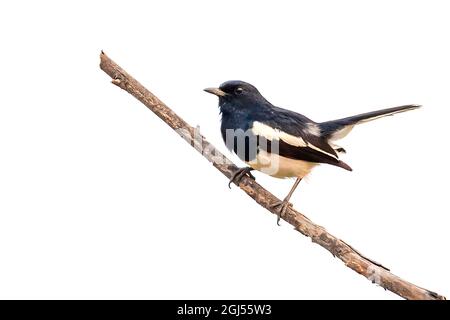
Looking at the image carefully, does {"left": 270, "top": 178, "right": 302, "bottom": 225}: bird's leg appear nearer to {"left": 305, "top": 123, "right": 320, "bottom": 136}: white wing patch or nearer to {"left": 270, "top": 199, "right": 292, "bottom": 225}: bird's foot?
{"left": 270, "top": 199, "right": 292, "bottom": 225}: bird's foot

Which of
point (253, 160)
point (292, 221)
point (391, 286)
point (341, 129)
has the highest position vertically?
point (341, 129)

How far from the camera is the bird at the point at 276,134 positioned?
503 centimetres

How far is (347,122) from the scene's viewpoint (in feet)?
16.9

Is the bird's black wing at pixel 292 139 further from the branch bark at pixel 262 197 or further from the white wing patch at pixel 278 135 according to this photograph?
the branch bark at pixel 262 197

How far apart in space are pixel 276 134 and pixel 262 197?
50 cm

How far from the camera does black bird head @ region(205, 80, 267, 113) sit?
5223mm

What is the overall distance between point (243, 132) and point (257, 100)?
278 mm

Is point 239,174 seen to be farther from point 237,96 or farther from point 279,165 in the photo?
point 237,96

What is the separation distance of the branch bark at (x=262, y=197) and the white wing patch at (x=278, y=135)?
17.3 inches

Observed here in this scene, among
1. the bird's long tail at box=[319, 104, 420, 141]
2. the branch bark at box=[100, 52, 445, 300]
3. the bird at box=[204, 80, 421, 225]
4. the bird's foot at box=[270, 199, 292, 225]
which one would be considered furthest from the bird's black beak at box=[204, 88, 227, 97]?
the bird's foot at box=[270, 199, 292, 225]

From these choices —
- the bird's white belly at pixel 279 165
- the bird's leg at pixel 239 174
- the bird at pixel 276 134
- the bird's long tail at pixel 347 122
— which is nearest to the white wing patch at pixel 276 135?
the bird at pixel 276 134

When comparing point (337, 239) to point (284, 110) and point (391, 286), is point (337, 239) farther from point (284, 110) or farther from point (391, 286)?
point (284, 110)

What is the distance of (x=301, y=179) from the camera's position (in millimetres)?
5207

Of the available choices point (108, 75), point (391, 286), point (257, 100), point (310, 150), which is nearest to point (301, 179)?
point (310, 150)
